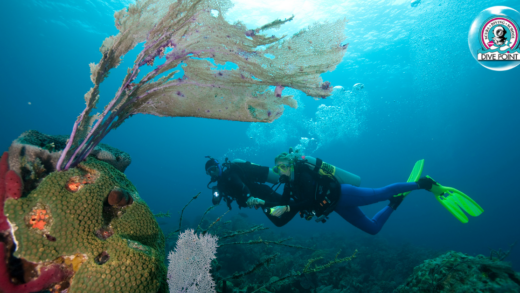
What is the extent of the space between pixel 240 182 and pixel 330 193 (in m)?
2.59

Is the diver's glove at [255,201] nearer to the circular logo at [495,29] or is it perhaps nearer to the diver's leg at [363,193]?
the diver's leg at [363,193]

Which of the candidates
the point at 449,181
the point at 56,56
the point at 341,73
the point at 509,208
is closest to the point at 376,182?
the point at 449,181

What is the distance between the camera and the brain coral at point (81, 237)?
4.91 feet

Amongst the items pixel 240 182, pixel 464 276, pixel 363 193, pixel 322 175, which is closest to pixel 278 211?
pixel 240 182

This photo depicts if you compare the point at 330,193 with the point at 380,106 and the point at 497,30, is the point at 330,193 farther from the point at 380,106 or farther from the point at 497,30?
the point at 380,106

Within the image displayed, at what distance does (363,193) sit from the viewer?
5.87m

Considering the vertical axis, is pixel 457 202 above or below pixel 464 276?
above

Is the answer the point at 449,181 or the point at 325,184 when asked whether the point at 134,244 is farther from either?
the point at 449,181

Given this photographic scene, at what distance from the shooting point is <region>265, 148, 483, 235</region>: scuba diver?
→ 5289 millimetres

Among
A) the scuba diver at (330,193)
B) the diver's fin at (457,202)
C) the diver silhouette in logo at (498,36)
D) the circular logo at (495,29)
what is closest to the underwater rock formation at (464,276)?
the scuba diver at (330,193)

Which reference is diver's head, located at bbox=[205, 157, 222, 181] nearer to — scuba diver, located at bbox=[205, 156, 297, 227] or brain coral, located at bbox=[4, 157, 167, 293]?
scuba diver, located at bbox=[205, 156, 297, 227]

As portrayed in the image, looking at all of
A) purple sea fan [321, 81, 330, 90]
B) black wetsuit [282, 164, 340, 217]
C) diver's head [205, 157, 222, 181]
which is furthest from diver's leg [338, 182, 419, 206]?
purple sea fan [321, 81, 330, 90]

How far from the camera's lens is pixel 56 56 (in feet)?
121

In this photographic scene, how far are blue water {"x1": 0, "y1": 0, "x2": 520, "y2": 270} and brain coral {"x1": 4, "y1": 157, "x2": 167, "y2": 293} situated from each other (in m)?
6.56
